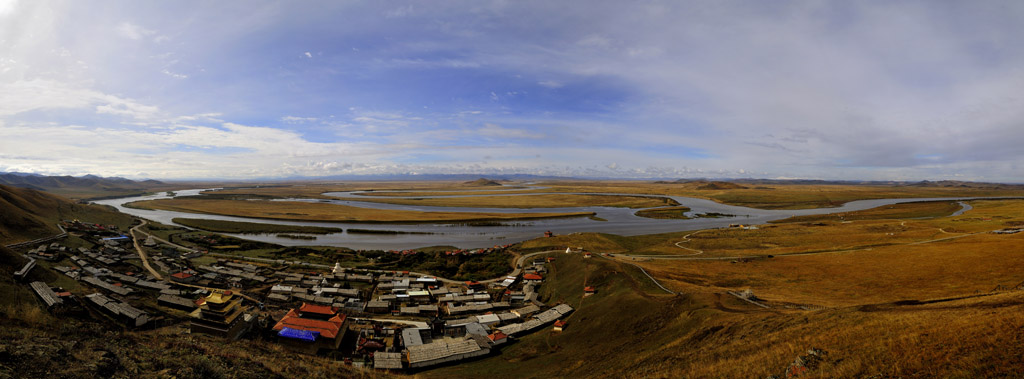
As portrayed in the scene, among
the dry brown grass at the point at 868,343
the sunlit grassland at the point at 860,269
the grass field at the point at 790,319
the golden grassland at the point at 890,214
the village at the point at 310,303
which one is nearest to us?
the dry brown grass at the point at 868,343

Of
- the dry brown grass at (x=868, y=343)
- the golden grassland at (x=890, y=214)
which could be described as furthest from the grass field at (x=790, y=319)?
the golden grassland at (x=890, y=214)

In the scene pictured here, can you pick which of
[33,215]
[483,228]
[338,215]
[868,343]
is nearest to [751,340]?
[868,343]

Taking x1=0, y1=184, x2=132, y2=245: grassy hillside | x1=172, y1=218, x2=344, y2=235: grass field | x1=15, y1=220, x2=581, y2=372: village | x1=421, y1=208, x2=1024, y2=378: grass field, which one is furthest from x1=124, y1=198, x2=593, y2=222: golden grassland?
x1=421, y1=208, x2=1024, y2=378: grass field

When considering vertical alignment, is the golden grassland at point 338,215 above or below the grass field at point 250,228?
above

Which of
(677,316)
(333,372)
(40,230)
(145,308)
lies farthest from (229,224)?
(677,316)

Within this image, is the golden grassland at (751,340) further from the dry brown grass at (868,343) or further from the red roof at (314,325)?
the red roof at (314,325)

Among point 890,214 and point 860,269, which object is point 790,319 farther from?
point 890,214
